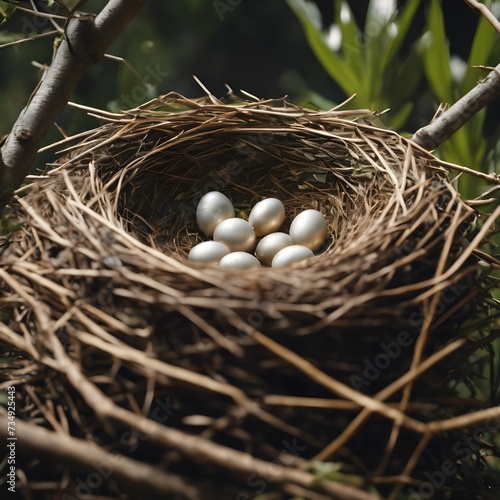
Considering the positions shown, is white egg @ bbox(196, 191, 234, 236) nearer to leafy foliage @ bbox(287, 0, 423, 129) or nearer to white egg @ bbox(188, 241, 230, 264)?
white egg @ bbox(188, 241, 230, 264)

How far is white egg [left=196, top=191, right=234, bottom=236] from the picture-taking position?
3.20ft

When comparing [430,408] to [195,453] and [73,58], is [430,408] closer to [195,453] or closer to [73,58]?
[195,453]

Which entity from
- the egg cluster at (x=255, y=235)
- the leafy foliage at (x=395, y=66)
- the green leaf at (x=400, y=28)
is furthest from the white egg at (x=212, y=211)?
the green leaf at (x=400, y=28)

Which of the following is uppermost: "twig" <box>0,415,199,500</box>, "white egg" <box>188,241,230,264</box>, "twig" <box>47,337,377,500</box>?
"white egg" <box>188,241,230,264</box>

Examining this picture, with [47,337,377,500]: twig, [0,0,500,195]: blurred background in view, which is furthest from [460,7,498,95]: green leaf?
[47,337,377,500]: twig

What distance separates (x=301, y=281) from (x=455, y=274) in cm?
15

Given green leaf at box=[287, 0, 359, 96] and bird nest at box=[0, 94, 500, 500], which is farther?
green leaf at box=[287, 0, 359, 96]

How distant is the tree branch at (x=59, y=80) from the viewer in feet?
2.50

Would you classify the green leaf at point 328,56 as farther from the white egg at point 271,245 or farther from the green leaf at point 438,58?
the white egg at point 271,245

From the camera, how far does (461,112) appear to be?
34.8 inches

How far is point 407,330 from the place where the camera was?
620 millimetres

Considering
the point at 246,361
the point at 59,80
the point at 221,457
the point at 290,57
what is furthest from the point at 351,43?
the point at 221,457

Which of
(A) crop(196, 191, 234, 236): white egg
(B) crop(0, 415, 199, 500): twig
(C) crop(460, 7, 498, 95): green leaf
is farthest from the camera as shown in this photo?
(C) crop(460, 7, 498, 95): green leaf

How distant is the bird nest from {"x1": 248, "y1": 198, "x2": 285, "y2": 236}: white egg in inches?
8.4
